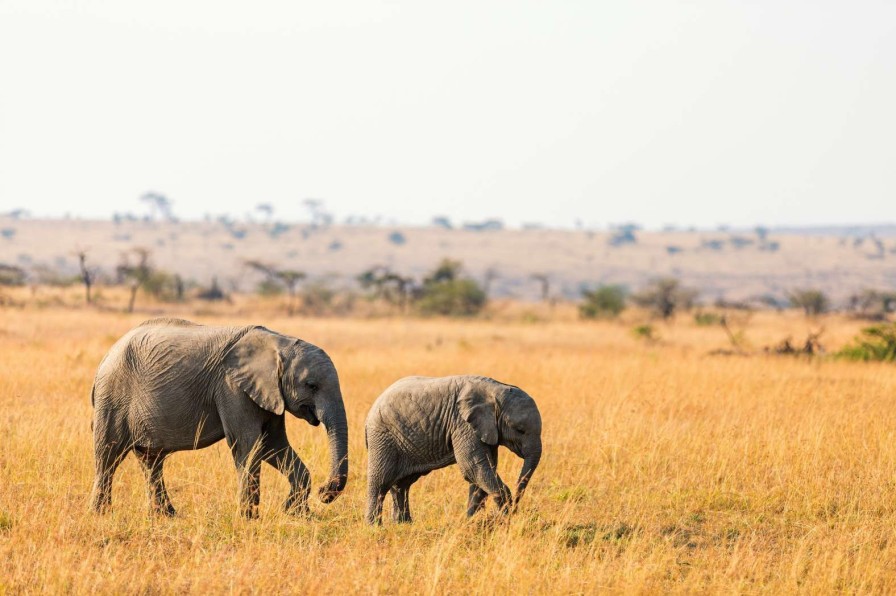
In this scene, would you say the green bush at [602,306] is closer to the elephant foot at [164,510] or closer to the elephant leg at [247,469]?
the elephant foot at [164,510]

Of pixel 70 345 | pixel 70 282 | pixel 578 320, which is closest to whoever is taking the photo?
pixel 70 345

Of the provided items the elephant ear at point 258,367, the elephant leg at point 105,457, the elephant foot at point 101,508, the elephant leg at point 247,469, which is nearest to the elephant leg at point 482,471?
the elephant ear at point 258,367

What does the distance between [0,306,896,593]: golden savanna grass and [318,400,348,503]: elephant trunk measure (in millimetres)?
327

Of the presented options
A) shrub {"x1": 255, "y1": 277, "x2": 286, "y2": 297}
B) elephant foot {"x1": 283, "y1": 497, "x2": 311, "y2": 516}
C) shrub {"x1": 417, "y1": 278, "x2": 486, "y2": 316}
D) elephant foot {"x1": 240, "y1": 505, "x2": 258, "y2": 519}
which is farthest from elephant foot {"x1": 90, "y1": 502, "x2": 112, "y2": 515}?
shrub {"x1": 255, "y1": 277, "x2": 286, "y2": 297}

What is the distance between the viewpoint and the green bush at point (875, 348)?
2223 centimetres

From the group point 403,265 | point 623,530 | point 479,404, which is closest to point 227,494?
point 479,404

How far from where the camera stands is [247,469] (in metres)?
8.13

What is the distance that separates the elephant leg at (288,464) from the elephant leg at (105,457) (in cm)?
115

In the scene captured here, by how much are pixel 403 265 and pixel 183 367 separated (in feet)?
307

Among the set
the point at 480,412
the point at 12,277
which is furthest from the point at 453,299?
the point at 480,412

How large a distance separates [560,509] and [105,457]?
12.3ft

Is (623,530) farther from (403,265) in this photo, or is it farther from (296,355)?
(403,265)

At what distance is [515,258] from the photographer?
106125 millimetres

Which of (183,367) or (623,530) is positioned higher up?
(183,367)
